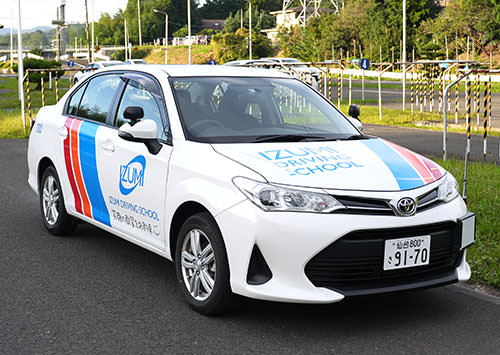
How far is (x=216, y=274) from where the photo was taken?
4.41 meters

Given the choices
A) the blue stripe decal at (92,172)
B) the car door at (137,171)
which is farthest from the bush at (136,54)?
the car door at (137,171)

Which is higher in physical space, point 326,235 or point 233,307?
point 326,235

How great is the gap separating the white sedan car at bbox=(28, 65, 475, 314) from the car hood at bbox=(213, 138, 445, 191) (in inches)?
0.5

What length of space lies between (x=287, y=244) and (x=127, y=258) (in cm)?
246

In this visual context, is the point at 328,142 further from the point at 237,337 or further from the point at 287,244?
the point at 237,337

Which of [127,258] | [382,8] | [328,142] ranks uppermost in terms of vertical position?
[382,8]

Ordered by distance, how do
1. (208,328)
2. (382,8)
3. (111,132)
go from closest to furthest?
1. (208,328)
2. (111,132)
3. (382,8)

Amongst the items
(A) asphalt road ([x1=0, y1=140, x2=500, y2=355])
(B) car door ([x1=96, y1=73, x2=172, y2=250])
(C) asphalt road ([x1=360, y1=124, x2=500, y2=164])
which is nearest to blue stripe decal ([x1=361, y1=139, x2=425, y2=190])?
(A) asphalt road ([x1=0, y1=140, x2=500, y2=355])

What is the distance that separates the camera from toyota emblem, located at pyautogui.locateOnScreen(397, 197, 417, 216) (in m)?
4.18

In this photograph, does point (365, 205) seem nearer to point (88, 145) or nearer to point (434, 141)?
point (88, 145)

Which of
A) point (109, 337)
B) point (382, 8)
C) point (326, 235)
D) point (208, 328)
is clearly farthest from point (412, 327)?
point (382, 8)

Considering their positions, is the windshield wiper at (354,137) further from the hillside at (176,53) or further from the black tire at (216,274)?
the hillside at (176,53)

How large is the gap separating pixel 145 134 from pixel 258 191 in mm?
1264

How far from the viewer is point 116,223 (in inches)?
224
